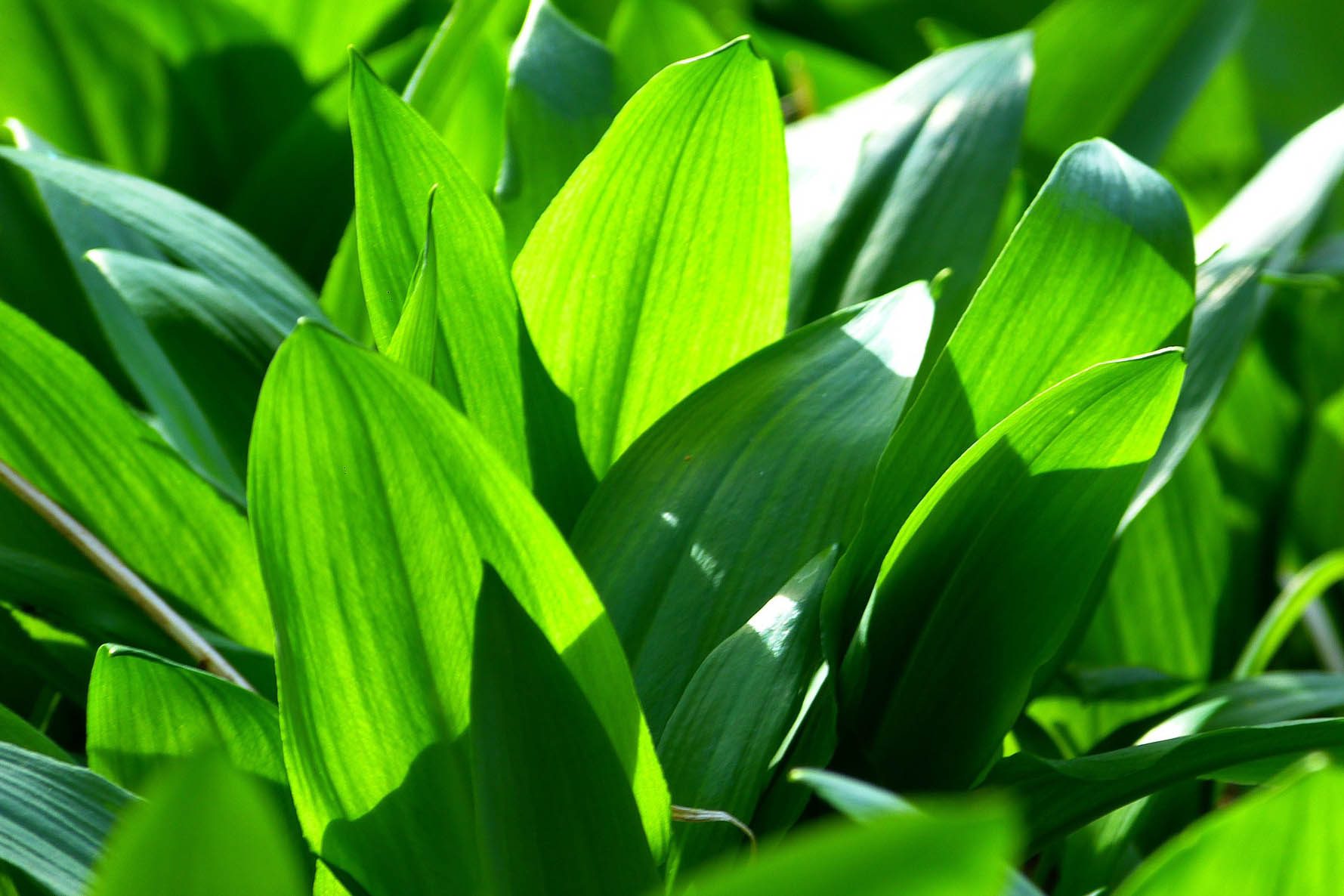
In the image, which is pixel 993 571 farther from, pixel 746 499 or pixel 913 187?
pixel 913 187

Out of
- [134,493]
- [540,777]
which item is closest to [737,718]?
[540,777]

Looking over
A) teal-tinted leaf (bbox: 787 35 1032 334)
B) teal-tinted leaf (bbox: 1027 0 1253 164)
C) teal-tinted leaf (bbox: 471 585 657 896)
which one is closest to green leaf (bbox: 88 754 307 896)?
teal-tinted leaf (bbox: 471 585 657 896)

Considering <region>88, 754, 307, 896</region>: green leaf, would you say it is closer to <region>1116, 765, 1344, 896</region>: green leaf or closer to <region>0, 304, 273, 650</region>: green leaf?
<region>1116, 765, 1344, 896</region>: green leaf

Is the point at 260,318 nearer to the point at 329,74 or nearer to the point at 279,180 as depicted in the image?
the point at 279,180

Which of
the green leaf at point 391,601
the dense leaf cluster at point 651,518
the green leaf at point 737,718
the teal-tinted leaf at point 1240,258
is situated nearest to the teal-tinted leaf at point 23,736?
the dense leaf cluster at point 651,518

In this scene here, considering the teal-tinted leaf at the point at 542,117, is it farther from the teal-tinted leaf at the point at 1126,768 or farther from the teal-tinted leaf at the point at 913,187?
the teal-tinted leaf at the point at 1126,768

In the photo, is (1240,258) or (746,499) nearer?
(746,499)
